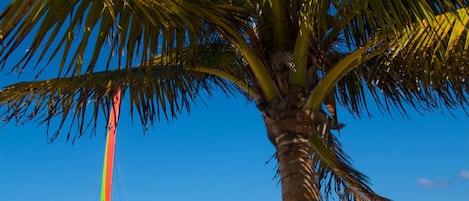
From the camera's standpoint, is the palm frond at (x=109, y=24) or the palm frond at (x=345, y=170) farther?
the palm frond at (x=345, y=170)

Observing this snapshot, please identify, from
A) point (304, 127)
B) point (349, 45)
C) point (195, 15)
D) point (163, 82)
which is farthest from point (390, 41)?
point (163, 82)

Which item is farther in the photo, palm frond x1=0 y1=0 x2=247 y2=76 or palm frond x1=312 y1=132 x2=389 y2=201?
palm frond x1=312 y1=132 x2=389 y2=201

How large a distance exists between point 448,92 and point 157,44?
2.64m

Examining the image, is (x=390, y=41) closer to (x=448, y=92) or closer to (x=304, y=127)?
(x=304, y=127)

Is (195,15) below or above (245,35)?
below

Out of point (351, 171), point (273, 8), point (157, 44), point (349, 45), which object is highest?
point (273, 8)

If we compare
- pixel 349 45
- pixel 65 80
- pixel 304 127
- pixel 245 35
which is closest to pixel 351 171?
pixel 304 127

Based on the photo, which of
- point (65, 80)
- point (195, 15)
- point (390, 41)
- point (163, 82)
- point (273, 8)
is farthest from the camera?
point (163, 82)

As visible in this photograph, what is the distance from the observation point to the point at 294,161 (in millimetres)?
3475

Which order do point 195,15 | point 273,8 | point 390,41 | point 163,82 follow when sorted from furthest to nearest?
point 163,82
point 273,8
point 390,41
point 195,15

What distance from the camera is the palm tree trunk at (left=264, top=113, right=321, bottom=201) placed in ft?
11.1

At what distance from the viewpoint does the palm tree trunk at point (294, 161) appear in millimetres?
3380

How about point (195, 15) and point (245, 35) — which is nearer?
point (195, 15)

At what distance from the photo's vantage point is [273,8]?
3803 millimetres
